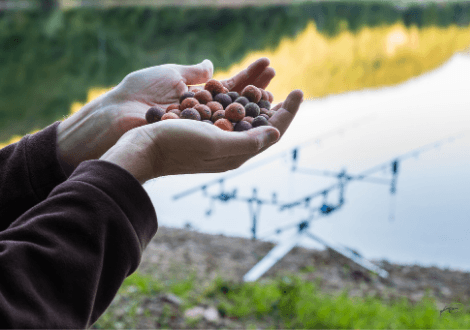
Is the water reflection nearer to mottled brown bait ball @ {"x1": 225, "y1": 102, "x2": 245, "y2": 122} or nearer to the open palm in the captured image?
the open palm

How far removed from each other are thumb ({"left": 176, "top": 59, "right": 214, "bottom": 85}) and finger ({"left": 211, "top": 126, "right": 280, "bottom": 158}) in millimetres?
418

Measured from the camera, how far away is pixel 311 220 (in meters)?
2.81

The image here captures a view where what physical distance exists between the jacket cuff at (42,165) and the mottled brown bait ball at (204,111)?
31cm

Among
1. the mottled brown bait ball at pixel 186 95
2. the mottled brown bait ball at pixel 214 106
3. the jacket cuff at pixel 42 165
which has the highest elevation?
the mottled brown bait ball at pixel 186 95

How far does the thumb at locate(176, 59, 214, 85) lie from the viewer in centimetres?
108

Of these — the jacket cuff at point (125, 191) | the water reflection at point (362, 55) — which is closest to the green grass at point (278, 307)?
the jacket cuff at point (125, 191)

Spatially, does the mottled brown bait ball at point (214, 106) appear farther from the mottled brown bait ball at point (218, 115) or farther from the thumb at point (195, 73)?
the thumb at point (195, 73)

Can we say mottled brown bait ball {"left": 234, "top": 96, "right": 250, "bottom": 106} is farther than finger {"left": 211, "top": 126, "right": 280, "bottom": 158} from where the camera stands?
Yes

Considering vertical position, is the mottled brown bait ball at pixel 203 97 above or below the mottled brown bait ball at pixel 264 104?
above

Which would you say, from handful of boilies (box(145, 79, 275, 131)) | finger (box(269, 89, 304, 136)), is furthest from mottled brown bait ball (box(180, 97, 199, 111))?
finger (box(269, 89, 304, 136))

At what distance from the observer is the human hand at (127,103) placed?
833mm

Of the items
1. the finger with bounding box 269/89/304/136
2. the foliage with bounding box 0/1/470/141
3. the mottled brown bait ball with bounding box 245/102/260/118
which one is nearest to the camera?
the finger with bounding box 269/89/304/136

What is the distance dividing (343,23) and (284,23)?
2.06ft

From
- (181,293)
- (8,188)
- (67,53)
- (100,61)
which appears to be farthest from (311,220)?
(67,53)
